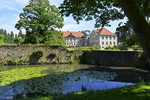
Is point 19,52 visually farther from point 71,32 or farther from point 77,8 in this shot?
point 71,32

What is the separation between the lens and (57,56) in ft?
72.2

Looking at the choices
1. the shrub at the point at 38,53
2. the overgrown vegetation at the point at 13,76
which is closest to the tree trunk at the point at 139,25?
the overgrown vegetation at the point at 13,76

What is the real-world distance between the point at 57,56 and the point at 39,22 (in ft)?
30.9

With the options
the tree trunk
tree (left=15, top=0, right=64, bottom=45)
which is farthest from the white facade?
the tree trunk

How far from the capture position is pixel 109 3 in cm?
721

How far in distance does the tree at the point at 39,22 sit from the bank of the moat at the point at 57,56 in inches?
221

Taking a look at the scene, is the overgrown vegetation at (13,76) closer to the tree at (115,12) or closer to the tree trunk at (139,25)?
the tree at (115,12)

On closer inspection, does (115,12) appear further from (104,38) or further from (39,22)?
(104,38)

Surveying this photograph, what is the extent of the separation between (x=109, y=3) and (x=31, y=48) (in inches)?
642

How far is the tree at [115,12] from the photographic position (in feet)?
11.3

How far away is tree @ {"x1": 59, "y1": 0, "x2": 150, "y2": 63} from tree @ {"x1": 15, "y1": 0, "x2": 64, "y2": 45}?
66.3ft

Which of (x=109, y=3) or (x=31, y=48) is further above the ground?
(x=109, y=3)

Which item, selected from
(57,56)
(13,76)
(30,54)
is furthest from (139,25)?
(30,54)

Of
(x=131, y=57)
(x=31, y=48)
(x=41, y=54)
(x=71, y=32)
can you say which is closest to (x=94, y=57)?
(x=131, y=57)
